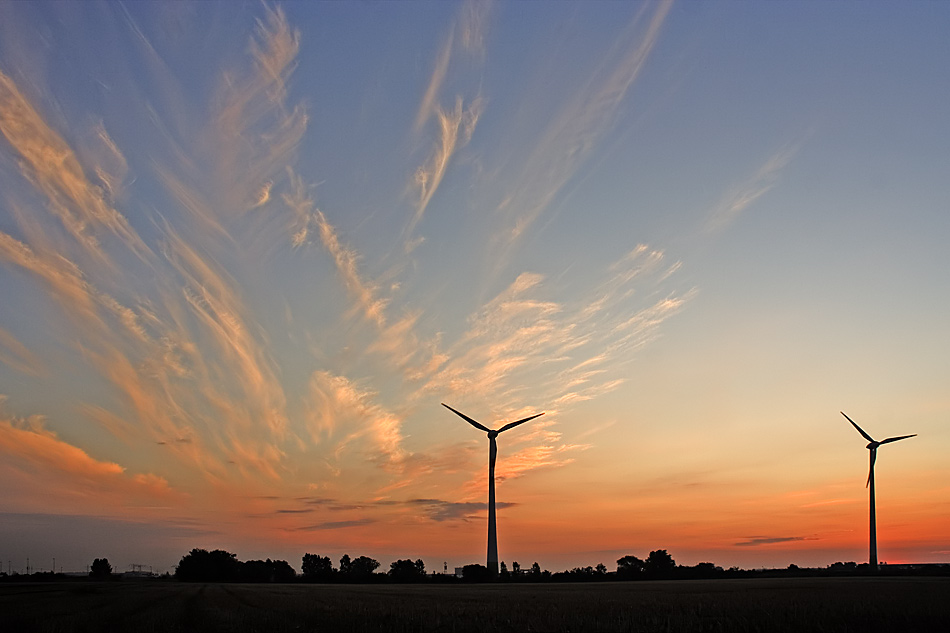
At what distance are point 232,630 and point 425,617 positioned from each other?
28.9ft

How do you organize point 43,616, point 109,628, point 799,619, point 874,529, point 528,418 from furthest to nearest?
point 874,529 → point 528,418 → point 43,616 → point 109,628 → point 799,619

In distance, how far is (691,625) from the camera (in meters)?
27.4

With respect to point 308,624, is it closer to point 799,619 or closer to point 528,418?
point 799,619

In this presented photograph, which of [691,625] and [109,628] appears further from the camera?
[109,628]

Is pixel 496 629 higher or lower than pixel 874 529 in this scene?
lower

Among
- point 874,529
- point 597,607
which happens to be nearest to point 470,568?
point 874,529

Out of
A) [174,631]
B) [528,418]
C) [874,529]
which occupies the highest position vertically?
[528,418]

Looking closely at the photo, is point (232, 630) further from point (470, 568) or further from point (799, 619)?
point (470, 568)

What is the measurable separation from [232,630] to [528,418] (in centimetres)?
9593

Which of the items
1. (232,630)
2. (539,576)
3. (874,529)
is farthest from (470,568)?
(232,630)

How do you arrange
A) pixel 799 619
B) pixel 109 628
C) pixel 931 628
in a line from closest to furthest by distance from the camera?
1. pixel 931 628
2. pixel 799 619
3. pixel 109 628

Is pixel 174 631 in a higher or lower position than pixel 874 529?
lower

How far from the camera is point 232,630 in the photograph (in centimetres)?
3044

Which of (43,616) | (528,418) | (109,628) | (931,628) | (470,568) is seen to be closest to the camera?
(931,628)
